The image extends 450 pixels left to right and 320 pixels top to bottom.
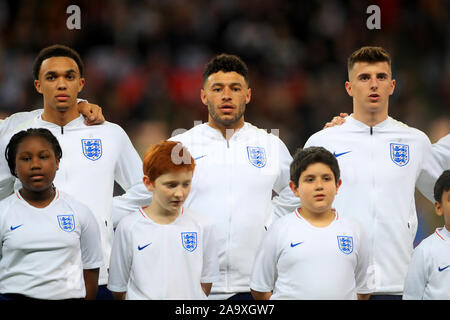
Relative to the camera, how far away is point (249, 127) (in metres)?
4.52

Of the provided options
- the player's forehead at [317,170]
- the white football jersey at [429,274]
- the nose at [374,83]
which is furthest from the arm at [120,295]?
the nose at [374,83]

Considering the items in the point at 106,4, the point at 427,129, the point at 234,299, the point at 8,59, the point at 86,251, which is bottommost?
the point at 234,299

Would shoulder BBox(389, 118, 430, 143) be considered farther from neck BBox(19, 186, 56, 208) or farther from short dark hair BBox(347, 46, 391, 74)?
neck BBox(19, 186, 56, 208)

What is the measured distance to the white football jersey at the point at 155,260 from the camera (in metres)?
3.88

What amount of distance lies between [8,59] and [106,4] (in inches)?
54.4

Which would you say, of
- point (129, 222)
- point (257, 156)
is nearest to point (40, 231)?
point (129, 222)

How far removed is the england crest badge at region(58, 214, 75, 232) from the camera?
3.91 m

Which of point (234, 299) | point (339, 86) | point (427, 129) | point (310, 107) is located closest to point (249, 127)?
point (234, 299)

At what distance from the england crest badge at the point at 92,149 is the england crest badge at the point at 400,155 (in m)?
1.69

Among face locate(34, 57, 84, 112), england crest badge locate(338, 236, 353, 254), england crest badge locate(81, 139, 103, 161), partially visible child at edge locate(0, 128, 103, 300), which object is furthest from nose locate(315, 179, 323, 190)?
face locate(34, 57, 84, 112)

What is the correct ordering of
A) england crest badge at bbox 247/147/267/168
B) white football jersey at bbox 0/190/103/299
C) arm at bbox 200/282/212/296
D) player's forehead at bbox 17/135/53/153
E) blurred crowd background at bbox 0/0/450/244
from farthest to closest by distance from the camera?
blurred crowd background at bbox 0/0/450/244
england crest badge at bbox 247/147/267/168
arm at bbox 200/282/212/296
player's forehead at bbox 17/135/53/153
white football jersey at bbox 0/190/103/299

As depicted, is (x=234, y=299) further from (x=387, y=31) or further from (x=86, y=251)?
(x=387, y=31)

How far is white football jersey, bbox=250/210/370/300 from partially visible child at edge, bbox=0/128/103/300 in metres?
0.93
